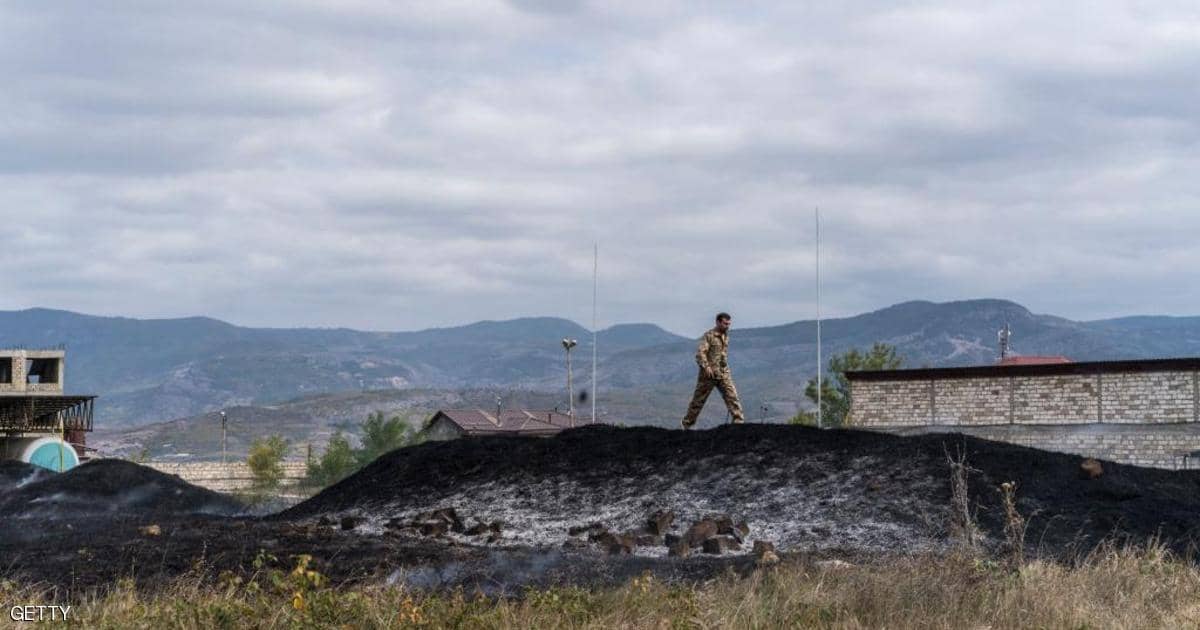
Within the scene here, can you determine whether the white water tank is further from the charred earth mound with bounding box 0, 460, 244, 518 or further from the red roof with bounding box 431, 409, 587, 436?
the charred earth mound with bounding box 0, 460, 244, 518

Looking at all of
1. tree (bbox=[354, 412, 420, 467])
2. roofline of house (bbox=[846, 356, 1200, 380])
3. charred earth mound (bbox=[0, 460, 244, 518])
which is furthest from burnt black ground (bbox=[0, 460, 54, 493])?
tree (bbox=[354, 412, 420, 467])

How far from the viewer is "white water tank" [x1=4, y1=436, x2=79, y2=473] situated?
57.5m

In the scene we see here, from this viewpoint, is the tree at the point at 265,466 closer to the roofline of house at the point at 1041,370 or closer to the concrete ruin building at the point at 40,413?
the concrete ruin building at the point at 40,413

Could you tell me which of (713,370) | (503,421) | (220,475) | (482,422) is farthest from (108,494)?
(220,475)

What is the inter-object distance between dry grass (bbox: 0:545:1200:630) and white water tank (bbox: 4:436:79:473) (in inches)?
1865

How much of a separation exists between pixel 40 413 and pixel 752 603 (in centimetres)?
6529

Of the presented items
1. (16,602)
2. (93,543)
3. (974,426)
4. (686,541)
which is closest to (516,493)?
(686,541)

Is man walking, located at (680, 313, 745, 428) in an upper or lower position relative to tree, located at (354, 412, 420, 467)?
upper

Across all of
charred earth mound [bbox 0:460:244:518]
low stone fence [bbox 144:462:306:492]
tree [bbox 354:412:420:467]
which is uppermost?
charred earth mound [bbox 0:460:244:518]

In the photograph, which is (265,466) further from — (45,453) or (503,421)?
(45,453)

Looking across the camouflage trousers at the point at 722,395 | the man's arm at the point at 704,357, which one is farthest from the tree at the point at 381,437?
the man's arm at the point at 704,357

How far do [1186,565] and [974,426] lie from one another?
1680 centimetres

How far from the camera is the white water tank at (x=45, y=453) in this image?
57.5 meters

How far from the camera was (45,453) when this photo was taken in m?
57.9
